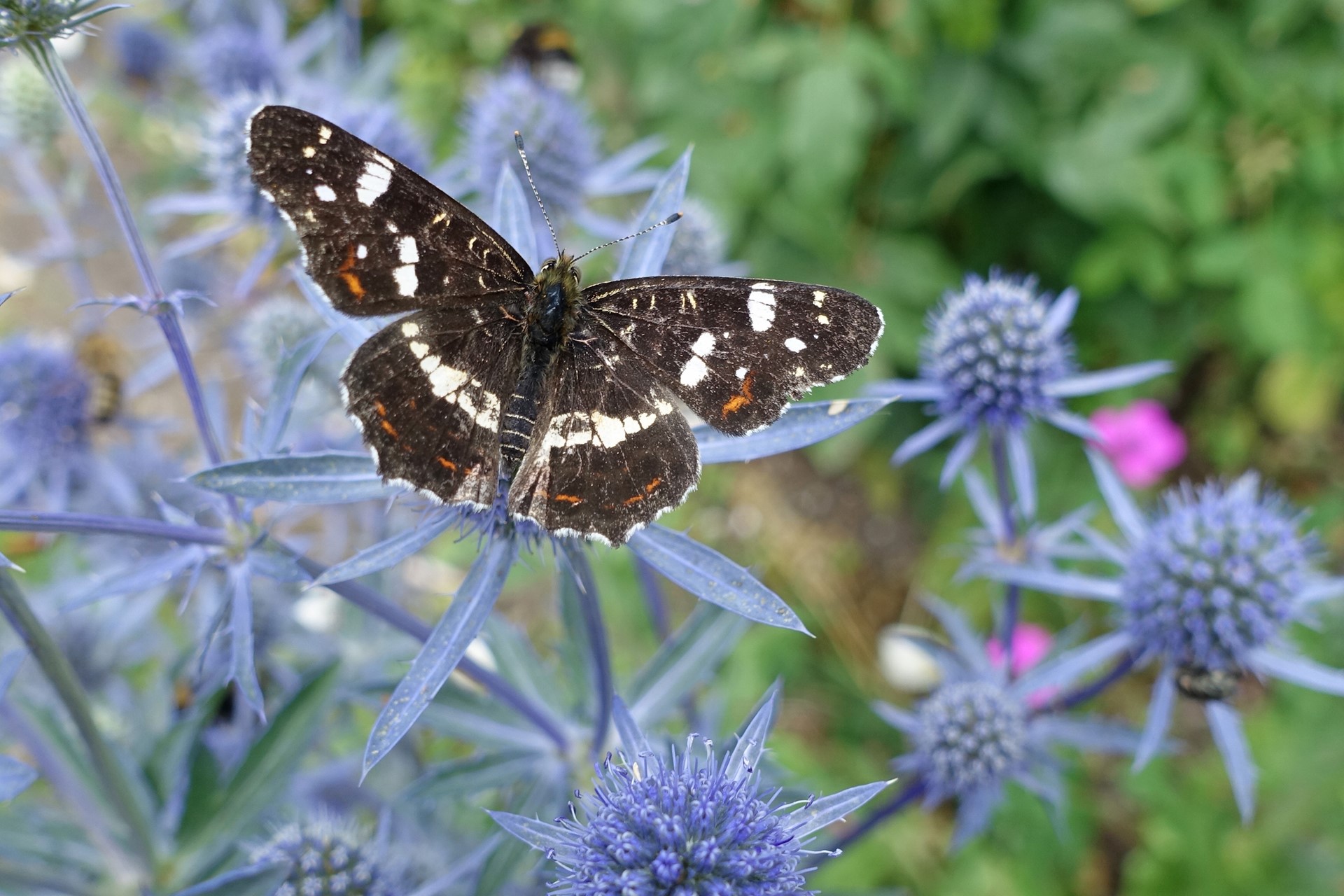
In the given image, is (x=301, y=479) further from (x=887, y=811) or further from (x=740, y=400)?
(x=887, y=811)

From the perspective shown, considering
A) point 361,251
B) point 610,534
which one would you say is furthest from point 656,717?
point 361,251

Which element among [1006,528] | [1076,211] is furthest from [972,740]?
[1076,211]

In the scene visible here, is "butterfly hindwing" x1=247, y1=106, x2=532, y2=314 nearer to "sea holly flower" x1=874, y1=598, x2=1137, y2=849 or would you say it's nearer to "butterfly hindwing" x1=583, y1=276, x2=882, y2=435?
"butterfly hindwing" x1=583, y1=276, x2=882, y2=435

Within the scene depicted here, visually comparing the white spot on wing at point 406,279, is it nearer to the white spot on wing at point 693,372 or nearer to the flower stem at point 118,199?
the flower stem at point 118,199

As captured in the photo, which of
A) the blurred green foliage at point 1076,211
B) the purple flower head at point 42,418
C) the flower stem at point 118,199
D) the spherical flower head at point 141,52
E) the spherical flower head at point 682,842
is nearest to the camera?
the spherical flower head at point 682,842

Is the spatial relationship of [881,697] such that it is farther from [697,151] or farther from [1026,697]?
Answer: [697,151]

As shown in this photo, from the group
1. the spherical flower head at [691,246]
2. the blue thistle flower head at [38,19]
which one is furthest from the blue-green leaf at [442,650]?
the blue thistle flower head at [38,19]
